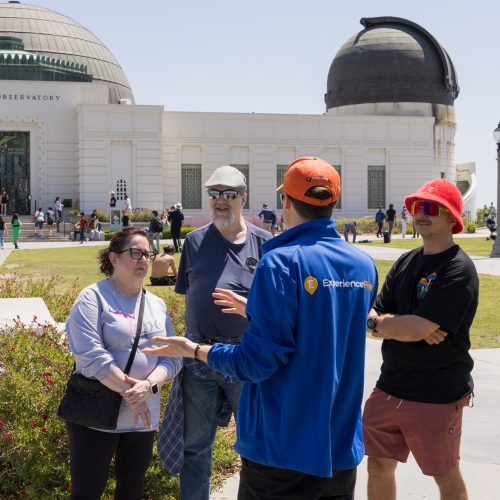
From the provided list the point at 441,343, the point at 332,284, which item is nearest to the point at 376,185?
the point at 441,343

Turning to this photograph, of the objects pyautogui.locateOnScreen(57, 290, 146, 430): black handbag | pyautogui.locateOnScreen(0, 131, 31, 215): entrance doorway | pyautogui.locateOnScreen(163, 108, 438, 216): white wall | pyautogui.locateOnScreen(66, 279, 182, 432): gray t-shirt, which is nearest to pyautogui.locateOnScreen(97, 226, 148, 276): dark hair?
pyautogui.locateOnScreen(66, 279, 182, 432): gray t-shirt

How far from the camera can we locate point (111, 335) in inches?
171

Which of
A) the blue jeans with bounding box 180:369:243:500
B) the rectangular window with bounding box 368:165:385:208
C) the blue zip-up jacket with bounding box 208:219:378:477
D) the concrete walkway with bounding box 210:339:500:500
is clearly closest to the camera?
the blue zip-up jacket with bounding box 208:219:378:477

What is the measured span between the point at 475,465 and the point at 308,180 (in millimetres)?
3308

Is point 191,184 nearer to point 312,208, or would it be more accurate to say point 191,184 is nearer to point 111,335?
point 111,335

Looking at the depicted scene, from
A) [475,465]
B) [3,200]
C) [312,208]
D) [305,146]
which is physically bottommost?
[475,465]

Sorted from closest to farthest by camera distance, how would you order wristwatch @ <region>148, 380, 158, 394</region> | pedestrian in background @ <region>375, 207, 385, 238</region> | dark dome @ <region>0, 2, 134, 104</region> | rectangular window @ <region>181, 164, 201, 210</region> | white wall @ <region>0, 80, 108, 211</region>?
1. wristwatch @ <region>148, 380, 158, 394</region>
2. pedestrian in background @ <region>375, 207, 385, 238</region>
3. white wall @ <region>0, 80, 108, 211</region>
4. rectangular window @ <region>181, 164, 201, 210</region>
5. dark dome @ <region>0, 2, 134, 104</region>

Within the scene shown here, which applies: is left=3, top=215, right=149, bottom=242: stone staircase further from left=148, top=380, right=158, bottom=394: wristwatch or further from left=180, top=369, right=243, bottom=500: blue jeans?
left=148, top=380, right=158, bottom=394: wristwatch

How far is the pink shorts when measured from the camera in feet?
14.0

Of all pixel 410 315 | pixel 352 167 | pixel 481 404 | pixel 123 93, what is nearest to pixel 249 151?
pixel 352 167

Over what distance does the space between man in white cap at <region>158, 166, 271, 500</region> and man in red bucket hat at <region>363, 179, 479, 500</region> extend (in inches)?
34.9

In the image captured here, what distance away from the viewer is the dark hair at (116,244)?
4.61 meters

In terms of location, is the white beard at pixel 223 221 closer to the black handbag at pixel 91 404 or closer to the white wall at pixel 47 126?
the black handbag at pixel 91 404

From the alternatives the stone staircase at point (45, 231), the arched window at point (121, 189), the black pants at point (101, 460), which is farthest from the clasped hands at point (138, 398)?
the arched window at point (121, 189)
